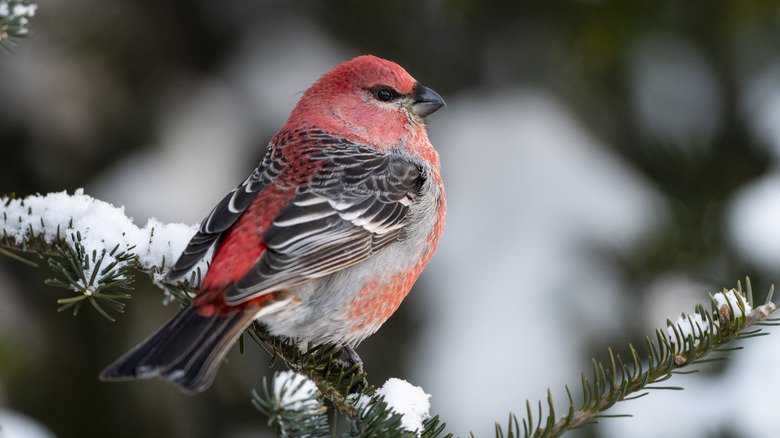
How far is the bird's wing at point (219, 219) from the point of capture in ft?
7.29

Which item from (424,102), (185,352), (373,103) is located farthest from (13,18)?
(424,102)

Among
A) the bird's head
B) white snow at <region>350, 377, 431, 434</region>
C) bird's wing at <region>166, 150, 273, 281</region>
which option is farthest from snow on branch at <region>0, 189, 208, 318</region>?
the bird's head

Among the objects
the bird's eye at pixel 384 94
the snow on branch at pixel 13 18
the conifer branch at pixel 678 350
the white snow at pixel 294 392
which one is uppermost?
the snow on branch at pixel 13 18

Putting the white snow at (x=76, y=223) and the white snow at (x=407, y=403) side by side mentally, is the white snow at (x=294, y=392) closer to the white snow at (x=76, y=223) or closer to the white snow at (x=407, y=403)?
the white snow at (x=407, y=403)

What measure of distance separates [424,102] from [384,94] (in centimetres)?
18

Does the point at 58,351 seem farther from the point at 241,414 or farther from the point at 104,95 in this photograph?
the point at 104,95

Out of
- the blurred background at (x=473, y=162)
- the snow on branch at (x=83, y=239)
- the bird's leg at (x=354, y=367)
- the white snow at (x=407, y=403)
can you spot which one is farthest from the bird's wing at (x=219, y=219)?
the blurred background at (x=473, y=162)

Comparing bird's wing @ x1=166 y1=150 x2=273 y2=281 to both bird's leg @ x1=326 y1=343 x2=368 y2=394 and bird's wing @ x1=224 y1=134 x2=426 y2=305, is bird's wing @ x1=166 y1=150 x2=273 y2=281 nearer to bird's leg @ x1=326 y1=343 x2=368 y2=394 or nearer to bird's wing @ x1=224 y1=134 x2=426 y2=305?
bird's wing @ x1=224 y1=134 x2=426 y2=305

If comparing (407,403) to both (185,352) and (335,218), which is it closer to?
(185,352)

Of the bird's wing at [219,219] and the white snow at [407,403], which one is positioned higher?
the bird's wing at [219,219]

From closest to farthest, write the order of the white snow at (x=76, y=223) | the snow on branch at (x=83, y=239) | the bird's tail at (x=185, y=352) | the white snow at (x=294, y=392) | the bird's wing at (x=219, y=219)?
the white snow at (x=294, y=392) → the bird's tail at (x=185, y=352) → the snow on branch at (x=83, y=239) → the white snow at (x=76, y=223) → the bird's wing at (x=219, y=219)

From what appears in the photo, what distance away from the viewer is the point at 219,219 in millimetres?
2469

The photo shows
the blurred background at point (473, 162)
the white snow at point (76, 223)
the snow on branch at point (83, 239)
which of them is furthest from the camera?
the blurred background at point (473, 162)

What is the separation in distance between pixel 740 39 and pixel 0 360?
12.2ft
